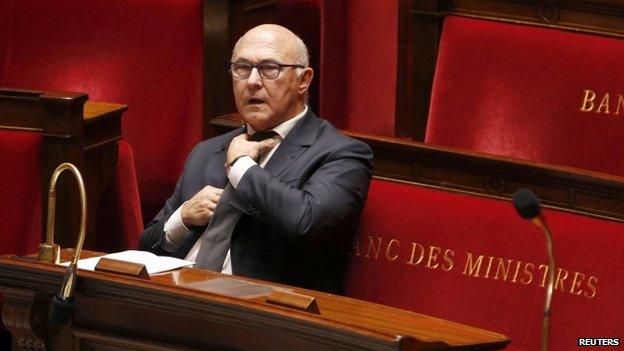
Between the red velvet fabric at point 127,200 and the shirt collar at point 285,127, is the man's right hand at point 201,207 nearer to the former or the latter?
the shirt collar at point 285,127

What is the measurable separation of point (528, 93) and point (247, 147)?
293 millimetres

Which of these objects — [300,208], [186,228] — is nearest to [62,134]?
[186,228]

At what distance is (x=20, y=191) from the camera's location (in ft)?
3.72

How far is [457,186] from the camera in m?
0.95

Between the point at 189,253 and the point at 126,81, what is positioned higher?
the point at 126,81

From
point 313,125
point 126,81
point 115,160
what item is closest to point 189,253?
point 313,125

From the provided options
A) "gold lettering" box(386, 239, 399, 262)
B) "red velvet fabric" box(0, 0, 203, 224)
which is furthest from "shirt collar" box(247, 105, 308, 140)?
"red velvet fabric" box(0, 0, 203, 224)

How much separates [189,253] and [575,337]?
291mm

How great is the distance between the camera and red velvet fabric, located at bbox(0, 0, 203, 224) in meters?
1.33

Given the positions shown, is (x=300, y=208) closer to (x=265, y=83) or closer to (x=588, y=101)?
(x=265, y=83)

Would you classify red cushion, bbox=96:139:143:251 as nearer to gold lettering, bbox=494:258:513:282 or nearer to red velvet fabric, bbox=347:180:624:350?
red velvet fabric, bbox=347:180:624:350

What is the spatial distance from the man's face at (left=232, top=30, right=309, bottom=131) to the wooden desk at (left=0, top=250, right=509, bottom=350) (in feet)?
0.62

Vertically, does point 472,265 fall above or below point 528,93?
below

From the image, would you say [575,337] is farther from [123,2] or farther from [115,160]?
[123,2]
